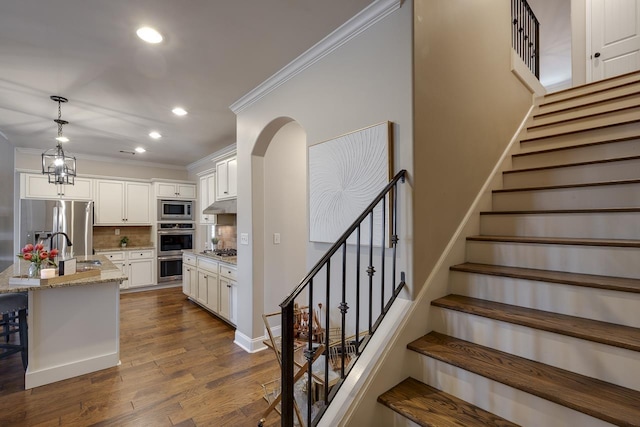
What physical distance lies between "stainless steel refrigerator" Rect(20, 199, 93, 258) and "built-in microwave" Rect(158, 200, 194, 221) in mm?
1199

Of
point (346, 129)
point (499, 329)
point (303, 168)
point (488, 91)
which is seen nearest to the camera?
point (499, 329)

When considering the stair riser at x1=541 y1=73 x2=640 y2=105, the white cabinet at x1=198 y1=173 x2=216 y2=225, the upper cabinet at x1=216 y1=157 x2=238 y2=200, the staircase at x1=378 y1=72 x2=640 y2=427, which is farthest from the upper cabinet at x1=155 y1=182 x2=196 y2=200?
the stair riser at x1=541 y1=73 x2=640 y2=105

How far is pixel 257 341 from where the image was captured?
10.7 ft

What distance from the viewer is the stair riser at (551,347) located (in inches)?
47.8

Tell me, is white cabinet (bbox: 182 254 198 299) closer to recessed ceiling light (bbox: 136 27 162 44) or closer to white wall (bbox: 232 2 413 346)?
white wall (bbox: 232 2 413 346)

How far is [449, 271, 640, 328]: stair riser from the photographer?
1.39 metres

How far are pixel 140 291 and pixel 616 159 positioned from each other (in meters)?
7.22

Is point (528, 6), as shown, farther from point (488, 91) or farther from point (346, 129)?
point (346, 129)

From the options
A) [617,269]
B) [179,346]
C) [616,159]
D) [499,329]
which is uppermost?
[616,159]

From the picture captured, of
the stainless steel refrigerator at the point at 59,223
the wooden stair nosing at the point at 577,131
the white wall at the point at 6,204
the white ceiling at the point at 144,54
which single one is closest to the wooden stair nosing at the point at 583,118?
the wooden stair nosing at the point at 577,131

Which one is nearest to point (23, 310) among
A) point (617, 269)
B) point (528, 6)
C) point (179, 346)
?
point (179, 346)

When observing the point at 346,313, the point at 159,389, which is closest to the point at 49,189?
the point at 159,389

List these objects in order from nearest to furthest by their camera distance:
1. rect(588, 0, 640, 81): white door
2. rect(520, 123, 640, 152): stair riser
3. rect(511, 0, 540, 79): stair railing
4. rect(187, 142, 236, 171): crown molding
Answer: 1. rect(520, 123, 640, 152): stair riser
2. rect(511, 0, 540, 79): stair railing
3. rect(588, 0, 640, 81): white door
4. rect(187, 142, 236, 171): crown molding

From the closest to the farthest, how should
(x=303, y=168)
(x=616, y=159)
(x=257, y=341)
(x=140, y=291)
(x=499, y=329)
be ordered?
(x=499, y=329) < (x=616, y=159) < (x=257, y=341) < (x=303, y=168) < (x=140, y=291)
